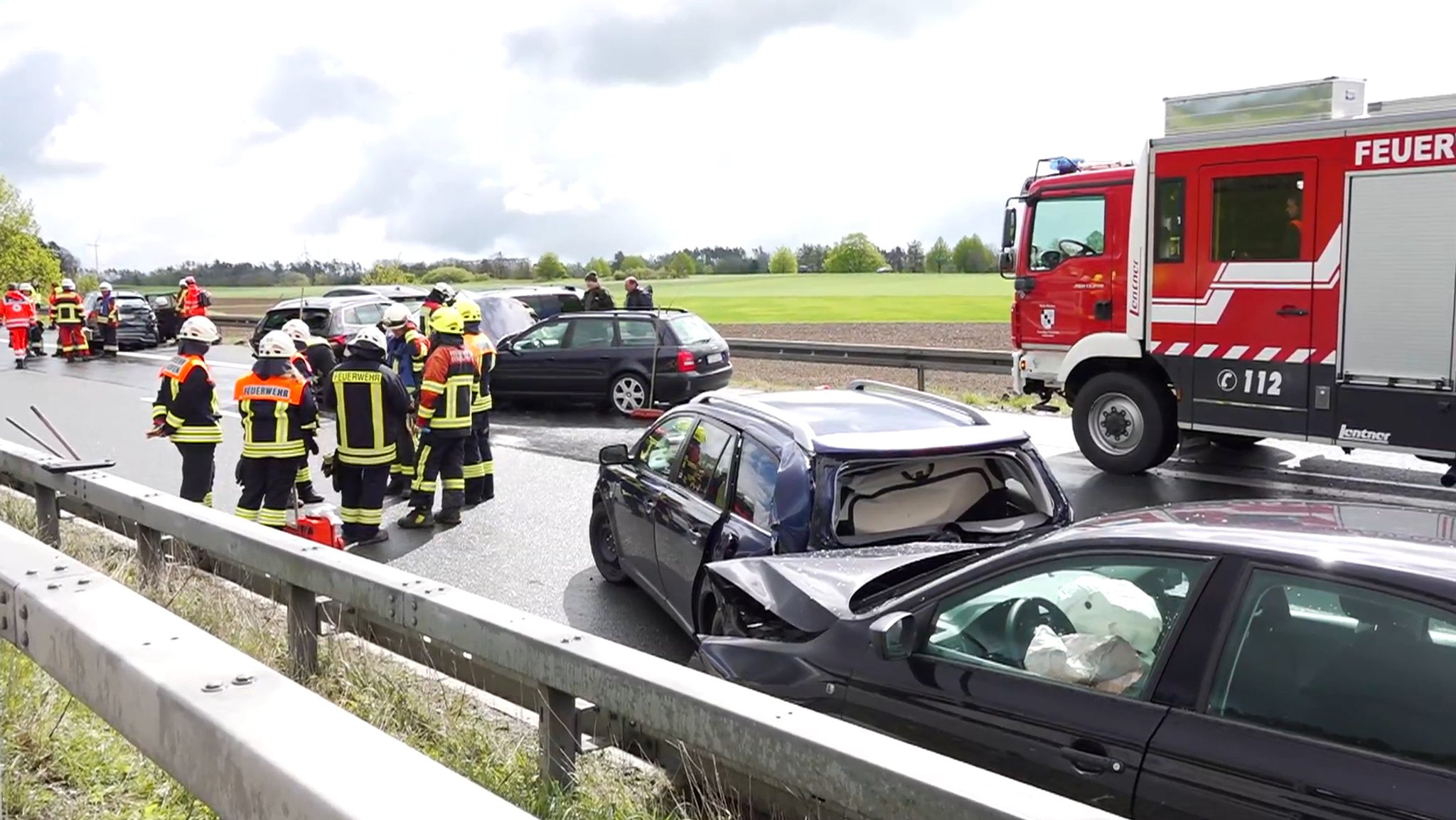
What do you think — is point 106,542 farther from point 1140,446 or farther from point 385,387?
point 1140,446

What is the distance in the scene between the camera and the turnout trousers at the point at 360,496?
9.02 meters

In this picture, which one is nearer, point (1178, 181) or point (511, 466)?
point (1178, 181)

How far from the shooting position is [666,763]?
3.59m

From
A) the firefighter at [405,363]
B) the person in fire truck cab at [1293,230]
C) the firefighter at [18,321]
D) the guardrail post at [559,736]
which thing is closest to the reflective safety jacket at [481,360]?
the firefighter at [405,363]

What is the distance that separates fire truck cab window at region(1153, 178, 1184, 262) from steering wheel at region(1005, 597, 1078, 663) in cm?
800

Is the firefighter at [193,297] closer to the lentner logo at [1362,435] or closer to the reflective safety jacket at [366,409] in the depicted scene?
the reflective safety jacket at [366,409]

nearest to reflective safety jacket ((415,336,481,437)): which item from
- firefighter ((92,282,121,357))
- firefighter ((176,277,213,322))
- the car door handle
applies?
the car door handle

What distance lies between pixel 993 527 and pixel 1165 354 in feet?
20.0

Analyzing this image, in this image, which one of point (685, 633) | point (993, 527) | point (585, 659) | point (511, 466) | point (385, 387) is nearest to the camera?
point (585, 659)

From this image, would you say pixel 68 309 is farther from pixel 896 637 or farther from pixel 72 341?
pixel 896 637

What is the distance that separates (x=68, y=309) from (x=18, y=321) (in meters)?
1.04

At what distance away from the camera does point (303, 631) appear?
4957 millimetres

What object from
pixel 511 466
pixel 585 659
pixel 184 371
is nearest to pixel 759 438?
pixel 585 659

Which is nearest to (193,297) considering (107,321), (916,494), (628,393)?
(107,321)
